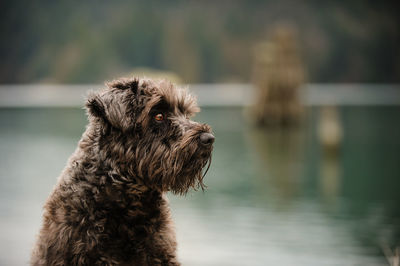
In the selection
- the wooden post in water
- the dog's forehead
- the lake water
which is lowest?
the dog's forehead

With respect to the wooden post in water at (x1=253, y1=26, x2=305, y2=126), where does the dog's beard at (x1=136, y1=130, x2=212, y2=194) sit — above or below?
below

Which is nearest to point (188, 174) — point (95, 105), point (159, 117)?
point (159, 117)

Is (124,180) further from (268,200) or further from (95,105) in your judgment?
(268,200)

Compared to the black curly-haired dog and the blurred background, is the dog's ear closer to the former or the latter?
the black curly-haired dog

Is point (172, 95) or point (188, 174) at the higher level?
point (172, 95)

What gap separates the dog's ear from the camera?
14.4ft

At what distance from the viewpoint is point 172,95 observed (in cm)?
463

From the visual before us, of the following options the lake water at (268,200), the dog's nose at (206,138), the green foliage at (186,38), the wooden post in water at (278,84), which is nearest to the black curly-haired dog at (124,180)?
the dog's nose at (206,138)

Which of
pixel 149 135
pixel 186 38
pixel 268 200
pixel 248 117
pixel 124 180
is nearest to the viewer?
pixel 124 180

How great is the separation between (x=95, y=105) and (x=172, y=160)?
759 mm

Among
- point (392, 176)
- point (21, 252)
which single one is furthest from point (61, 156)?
point (21, 252)

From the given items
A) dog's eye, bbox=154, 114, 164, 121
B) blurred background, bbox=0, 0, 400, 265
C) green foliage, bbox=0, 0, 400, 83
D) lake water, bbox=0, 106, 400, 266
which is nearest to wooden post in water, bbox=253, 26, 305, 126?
blurred background, bbox=0, 0, 400, 265

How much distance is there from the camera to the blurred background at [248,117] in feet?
51.9

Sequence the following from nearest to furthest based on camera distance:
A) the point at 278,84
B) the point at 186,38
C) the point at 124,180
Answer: the point at 124,180 → the point at 278,84 → the point at 186,38
